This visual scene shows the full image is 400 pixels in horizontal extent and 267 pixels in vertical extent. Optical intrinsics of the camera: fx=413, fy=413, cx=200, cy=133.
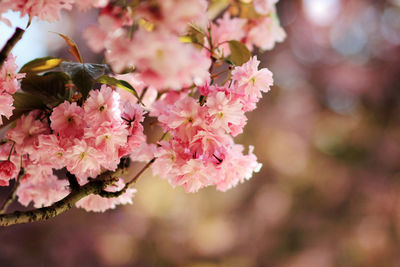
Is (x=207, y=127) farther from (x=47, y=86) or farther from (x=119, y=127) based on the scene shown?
(x=47, y=86)

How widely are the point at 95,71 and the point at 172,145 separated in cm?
12

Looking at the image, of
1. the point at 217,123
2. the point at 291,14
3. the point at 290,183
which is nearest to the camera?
the point at 217,123

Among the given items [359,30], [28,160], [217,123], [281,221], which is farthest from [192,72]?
[359,30]

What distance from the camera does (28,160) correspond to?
55 centimetres

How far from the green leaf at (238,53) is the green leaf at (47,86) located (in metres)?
0.24

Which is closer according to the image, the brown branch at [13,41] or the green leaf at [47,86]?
the brown branch at [13,41]

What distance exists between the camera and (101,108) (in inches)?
18.1

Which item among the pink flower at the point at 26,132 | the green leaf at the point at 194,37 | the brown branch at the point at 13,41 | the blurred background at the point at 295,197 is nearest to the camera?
the brown branch at the point at 13,41

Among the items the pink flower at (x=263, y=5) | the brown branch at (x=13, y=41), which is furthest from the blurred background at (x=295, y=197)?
the brown branch at (x=13, y=41)

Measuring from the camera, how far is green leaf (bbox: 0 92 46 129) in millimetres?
500

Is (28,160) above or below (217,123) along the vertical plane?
below

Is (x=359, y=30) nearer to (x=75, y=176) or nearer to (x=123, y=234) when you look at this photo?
(x=123, y=234)

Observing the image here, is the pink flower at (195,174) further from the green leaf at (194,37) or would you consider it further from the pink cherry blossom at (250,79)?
the green leaf at (194,37)

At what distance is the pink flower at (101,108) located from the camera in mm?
455
